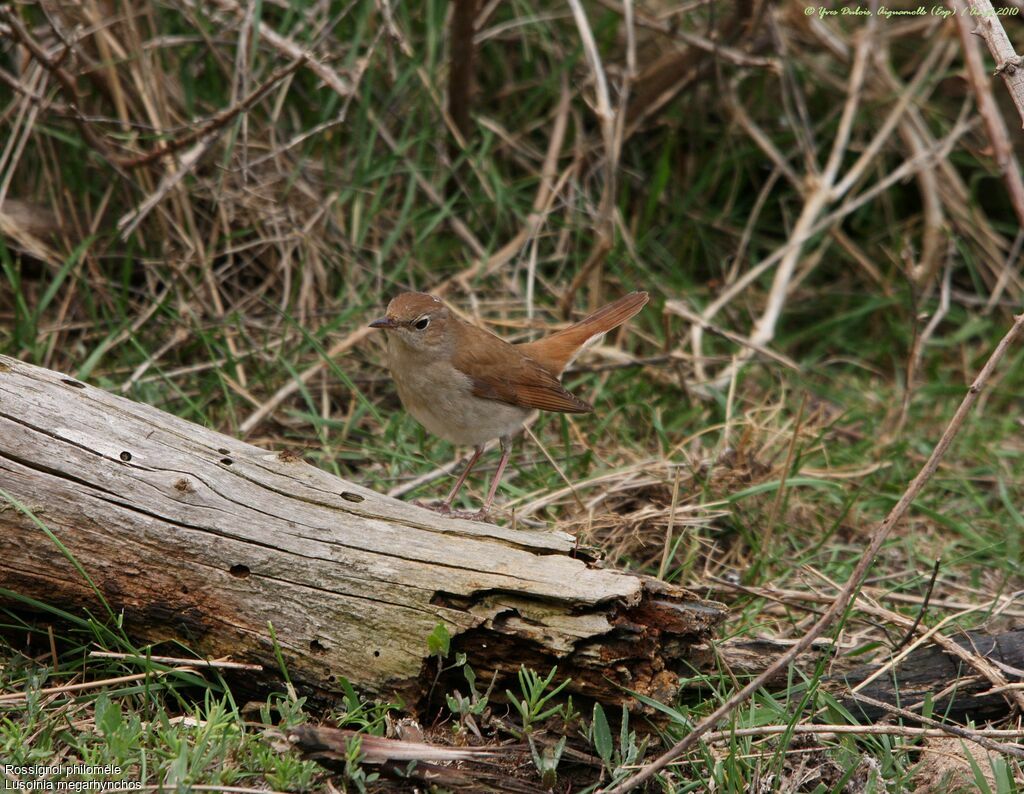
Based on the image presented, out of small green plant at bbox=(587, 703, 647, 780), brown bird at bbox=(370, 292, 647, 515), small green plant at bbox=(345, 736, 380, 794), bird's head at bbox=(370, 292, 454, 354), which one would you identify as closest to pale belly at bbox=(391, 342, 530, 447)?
brown bird at bbox=(370, 292, 647, 515)

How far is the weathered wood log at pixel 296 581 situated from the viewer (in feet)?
10.9

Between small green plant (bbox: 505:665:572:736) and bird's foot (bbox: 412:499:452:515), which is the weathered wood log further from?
bird's foot (bbox: 412:499:452:515)

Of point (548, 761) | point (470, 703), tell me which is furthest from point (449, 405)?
point (548, 761)

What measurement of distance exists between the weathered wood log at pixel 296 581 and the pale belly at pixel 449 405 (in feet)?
4.11

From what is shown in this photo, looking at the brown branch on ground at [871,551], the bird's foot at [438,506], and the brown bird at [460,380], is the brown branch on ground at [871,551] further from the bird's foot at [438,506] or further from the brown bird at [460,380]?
the brown bird at [460,380]

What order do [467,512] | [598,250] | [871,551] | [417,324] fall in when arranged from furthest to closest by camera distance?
[598,250] → [417,324] → [467,512] → [871,551]

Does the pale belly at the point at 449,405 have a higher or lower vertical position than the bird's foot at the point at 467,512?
higher

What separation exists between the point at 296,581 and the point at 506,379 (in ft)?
5.87

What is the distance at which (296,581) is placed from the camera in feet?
11.1

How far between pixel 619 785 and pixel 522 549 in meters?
0.78

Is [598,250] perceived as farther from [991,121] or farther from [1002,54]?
[1002,54]

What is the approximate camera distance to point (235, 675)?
3.38m

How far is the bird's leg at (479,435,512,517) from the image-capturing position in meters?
4.59

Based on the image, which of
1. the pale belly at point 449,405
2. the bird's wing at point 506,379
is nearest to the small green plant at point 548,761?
the pale belly at point 449,405
